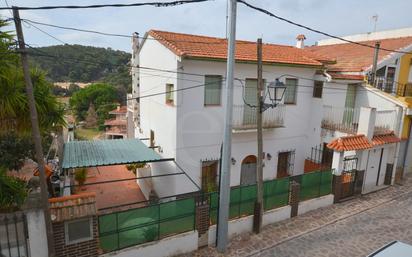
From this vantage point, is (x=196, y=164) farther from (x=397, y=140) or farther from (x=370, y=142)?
(x=397, y=140)

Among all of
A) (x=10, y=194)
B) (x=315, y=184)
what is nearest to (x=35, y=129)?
(x=10, y=194)

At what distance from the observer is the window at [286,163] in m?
→ 14.3

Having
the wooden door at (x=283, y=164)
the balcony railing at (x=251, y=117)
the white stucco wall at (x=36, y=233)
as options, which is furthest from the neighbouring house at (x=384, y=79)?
the white stucco wall at (x=36, y=233)

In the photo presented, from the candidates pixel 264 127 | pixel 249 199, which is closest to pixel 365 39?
pixel 264 127

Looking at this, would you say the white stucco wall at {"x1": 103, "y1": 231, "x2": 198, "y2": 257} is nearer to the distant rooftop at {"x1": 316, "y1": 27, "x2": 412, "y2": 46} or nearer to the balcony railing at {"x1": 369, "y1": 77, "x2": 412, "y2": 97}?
the balcony railing at {"x1": 369, "y1": 77, "x2": 412, "y2": 97}

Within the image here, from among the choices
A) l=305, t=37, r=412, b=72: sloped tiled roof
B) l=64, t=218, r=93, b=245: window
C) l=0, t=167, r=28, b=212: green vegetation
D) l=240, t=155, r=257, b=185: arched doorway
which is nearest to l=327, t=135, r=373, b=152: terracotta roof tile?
l=240, t=155, r=257, b=185: arched doorway

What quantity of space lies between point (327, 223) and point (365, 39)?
57.5 feet

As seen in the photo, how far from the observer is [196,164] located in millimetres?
11602

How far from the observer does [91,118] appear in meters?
62.3

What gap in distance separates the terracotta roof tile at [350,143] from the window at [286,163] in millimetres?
2866

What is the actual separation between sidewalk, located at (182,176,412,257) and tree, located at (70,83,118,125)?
191ft

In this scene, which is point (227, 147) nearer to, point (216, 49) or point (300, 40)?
point (216, 49)

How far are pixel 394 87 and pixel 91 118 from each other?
59160 millimetres

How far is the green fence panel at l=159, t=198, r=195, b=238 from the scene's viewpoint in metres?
7.91
